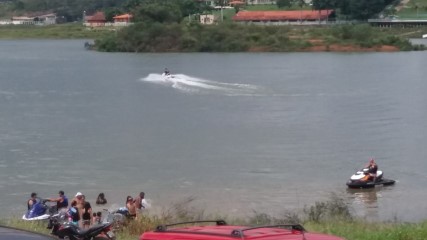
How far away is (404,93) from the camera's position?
197ft

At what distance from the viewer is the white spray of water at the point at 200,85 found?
61.4 meters

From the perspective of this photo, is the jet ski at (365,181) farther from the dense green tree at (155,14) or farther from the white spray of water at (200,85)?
the dense green tree at (155,14)

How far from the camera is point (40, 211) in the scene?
2283 cm

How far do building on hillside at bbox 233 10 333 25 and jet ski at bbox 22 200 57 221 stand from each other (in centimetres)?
12560

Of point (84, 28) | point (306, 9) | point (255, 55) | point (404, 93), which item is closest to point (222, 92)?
point (404, 93)

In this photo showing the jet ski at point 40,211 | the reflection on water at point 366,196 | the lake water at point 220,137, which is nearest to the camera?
the jet ski at point 40,211

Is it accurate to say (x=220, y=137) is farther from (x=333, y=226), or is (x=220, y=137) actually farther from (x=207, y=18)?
(x=207, y=18)

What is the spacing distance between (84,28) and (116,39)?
59.7 m

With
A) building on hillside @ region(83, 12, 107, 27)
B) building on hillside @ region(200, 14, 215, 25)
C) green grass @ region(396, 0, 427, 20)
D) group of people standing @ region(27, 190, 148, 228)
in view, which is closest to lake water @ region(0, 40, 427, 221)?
group of people standing @ region(27, 190, 148, 228)

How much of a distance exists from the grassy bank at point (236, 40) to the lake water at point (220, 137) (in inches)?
1219

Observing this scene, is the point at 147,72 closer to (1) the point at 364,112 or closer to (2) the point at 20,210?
(1) the point at 364,112

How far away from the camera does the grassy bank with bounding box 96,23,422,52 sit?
111 meters

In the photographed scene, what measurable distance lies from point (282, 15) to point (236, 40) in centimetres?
4382

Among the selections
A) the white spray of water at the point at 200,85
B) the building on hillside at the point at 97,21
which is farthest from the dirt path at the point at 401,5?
the white spray of water at the point at 200,85
